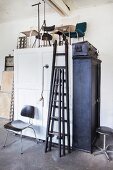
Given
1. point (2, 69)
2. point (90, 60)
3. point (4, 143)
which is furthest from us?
point (2, 69)

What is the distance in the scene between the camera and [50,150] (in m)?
3.29

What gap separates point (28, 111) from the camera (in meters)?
3.62

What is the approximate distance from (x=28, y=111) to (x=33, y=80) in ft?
2.18

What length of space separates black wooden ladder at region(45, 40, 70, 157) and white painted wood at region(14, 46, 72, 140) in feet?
0.66

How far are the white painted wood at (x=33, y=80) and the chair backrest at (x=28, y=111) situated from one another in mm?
126

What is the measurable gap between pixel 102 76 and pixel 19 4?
2901 mm

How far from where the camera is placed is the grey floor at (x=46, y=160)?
272 cm

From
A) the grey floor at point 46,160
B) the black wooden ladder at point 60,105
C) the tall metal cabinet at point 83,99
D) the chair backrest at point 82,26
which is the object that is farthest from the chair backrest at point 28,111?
the chair backrest at point 82,26

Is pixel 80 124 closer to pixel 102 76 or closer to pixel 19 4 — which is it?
pixel 102 76

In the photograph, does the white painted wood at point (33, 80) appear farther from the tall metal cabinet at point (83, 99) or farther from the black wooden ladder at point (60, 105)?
the tall metal cabinet at point (83, 99)

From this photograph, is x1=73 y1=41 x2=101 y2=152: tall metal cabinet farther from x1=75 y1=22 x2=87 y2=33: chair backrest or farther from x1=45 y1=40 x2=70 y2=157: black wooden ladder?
x1=75 y1=22 x2=87 y2=33: chair backrest

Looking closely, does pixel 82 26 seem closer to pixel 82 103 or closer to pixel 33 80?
pixel 33 80

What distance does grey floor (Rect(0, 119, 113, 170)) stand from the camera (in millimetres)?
2719

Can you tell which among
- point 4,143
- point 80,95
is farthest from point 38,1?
point 4,143
